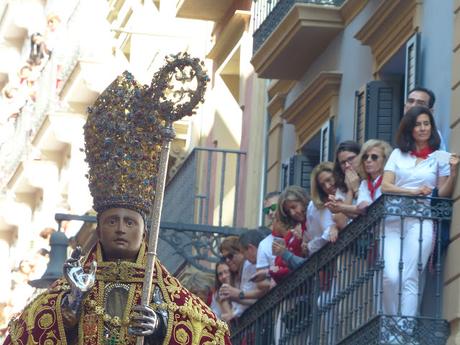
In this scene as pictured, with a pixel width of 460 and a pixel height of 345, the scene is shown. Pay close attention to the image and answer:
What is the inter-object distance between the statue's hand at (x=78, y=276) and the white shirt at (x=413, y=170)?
10.5 feet

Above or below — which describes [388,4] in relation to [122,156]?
above

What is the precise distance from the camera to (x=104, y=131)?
1401 centimetres

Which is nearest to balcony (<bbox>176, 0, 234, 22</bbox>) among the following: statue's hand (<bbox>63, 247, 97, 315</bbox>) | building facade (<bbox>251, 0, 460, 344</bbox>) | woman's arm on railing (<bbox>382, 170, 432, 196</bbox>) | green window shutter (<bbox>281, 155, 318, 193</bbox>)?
building facade (<bbox>251, 0, 460, 344</bbox>)

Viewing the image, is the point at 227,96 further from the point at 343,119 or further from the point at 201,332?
the point at 201,332

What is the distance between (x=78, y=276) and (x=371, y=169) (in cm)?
375

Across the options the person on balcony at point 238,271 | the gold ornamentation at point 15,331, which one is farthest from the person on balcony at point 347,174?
the gold ornamentation at point 15,331

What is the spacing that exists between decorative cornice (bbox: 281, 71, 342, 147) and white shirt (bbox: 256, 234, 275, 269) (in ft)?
7.28

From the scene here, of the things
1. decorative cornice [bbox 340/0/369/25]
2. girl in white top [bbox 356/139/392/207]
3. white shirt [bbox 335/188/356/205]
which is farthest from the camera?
decorative cornice [bbox 340/0/369/25]

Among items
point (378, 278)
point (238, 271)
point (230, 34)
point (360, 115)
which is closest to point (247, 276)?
point (238, 271)

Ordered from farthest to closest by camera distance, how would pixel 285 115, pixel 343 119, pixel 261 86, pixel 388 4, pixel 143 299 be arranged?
pixel 261 86
pixel 285 115
pixel 343 119
pixel 388 4
pixel 143 299

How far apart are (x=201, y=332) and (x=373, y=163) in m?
3.06

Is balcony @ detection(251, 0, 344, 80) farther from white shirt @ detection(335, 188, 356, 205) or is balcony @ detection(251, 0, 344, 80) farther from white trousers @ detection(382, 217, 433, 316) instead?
white trousers @ detection(382, 217, 433, 316)

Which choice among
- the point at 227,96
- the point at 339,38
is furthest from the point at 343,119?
the point at 227,96

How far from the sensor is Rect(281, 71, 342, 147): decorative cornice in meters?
20.7
